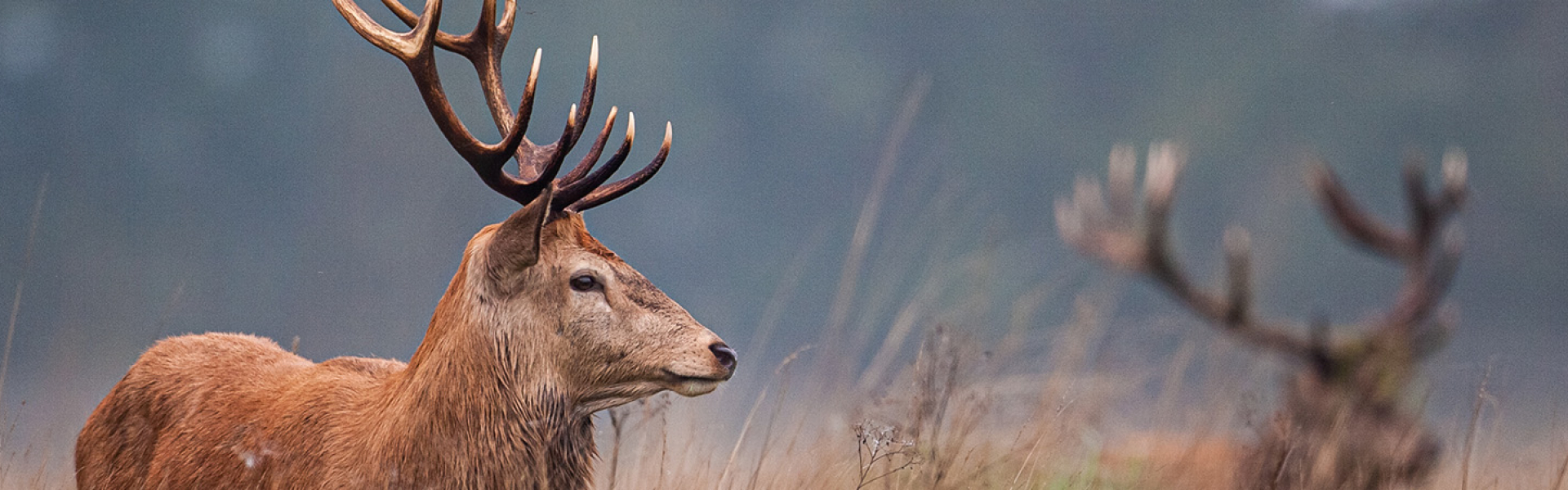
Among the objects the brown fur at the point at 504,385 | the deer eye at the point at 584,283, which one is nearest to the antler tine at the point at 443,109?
the brown fur at the point at 504,385

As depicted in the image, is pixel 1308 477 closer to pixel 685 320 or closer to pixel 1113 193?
pixel 1113 193

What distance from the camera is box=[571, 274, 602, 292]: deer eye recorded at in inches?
109

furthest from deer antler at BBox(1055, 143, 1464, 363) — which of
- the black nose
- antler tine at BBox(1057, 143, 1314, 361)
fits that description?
the black nose

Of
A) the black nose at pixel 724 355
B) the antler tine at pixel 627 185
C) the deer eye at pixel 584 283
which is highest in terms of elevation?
the antler tine at pixel 627 185

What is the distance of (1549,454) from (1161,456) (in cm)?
131

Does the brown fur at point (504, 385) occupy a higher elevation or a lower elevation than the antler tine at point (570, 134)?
lower

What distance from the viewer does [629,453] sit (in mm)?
3975

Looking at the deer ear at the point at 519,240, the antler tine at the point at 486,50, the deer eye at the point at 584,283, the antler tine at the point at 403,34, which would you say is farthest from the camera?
the antler tine at the point at 486,50

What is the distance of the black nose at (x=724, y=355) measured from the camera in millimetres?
2684

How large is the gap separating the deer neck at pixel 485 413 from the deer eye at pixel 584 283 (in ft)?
0.54

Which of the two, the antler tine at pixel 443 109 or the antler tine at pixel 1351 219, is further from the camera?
the antler tine at pixel 1351 219

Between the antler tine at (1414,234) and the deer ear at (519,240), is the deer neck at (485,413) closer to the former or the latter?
the deer ear at (519,240)

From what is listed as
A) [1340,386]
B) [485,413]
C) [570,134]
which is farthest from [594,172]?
[1340,386]

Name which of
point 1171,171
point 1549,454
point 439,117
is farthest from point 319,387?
point 1549,454
